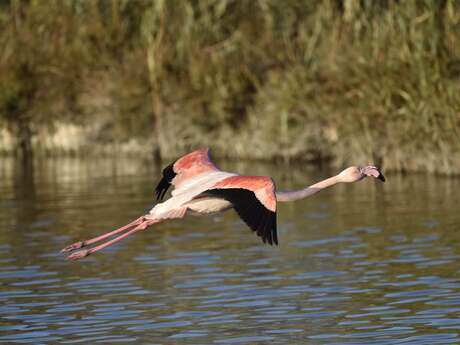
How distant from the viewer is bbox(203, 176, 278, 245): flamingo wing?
8711mm

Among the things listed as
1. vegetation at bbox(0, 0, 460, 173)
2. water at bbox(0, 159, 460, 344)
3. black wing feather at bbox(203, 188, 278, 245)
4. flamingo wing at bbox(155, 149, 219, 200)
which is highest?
vegetation at bbox(0, 0, 460, 173)

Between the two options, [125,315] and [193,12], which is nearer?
[125,315]

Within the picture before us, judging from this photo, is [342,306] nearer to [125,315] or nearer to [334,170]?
[125,315]

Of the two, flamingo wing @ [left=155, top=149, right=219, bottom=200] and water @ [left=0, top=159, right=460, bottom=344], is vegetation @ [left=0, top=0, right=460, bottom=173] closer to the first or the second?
water @ [left=0, top=159, right=460, bottom=344]

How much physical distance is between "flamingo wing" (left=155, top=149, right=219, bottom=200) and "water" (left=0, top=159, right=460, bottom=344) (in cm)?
85

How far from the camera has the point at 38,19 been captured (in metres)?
27.4

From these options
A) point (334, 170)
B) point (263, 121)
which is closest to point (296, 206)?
point (334, 170)

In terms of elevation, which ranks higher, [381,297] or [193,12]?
[193,12]

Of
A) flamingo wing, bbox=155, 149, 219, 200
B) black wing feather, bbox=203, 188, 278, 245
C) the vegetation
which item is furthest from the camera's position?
the vegetation

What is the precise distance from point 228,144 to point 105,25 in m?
4.11

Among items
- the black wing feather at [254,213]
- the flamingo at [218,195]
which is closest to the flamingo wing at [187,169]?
the flamingo at [218,195]

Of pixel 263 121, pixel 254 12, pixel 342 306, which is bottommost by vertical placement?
pixel 342 306

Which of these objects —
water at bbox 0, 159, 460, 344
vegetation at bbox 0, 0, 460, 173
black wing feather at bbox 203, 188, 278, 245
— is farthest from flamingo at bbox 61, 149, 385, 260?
vegetation at bbox 0, 0, 460, 173

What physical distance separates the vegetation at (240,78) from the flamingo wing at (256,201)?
29.7 feet
